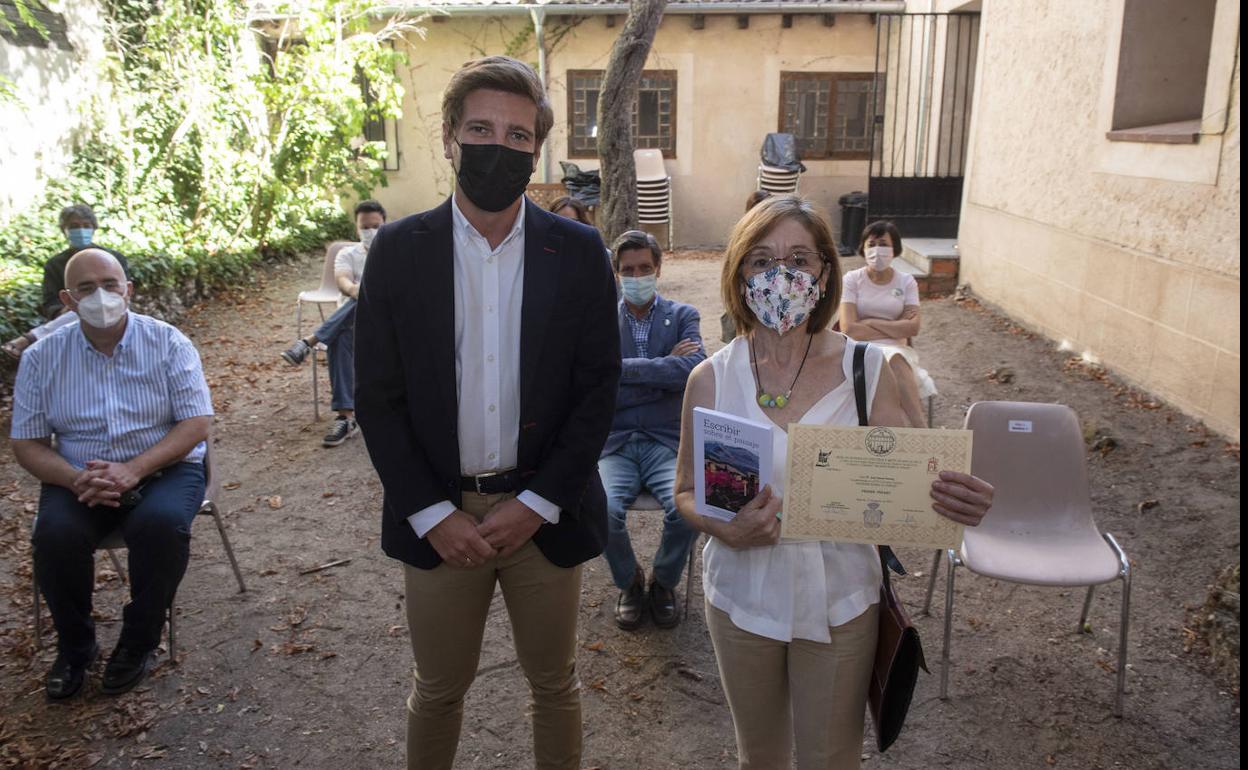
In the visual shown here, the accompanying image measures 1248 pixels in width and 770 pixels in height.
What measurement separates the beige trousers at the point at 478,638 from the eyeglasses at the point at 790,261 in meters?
0.92

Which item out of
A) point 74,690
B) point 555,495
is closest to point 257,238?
point 74,690

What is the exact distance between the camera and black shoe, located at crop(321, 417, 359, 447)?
21.7 ft

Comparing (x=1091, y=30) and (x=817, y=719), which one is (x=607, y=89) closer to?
(x=1091, y=30)

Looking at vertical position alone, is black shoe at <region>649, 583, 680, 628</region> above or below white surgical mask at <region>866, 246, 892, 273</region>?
below

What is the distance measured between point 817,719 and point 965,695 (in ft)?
5.37

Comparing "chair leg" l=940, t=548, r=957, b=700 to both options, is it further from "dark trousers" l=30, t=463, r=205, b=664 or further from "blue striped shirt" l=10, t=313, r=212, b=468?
"blue striped shirt" l=10, t=313, r=212, b=468

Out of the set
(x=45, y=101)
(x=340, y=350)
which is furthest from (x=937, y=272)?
(x=45, y=101)

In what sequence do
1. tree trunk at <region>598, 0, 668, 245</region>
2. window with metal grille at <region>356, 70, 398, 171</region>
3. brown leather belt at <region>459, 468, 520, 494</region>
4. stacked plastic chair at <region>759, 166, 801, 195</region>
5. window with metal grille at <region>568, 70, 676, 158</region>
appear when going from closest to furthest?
1. brown leather belt at <region>459, 468, 520, 494</region>
2. tree trunk at <region>598, 0, 668, 245</region>
3. stacked plastic chair at <region>759, 166, 801, 195</region>
4. window with metal grille at <region>568, 70, 676, 158</region>
5. window with metal grille at <region>356, 70, 398, 171</region>

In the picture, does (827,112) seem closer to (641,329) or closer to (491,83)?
(641,329)

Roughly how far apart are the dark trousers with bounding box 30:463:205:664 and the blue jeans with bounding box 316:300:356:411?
9.71 ft

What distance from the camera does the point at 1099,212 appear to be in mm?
7594

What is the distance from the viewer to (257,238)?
12.7 meters

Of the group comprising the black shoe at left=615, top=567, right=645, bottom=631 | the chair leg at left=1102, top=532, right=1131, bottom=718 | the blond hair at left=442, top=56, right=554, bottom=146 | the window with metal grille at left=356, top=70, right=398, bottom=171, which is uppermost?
the window with metal grille at left=356, top=70, right=398, bottom=171

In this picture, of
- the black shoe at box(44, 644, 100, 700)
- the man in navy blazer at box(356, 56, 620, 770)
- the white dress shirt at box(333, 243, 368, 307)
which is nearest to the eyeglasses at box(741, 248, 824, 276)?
the man in navy blazer at box(356, 56, 620, 770)
